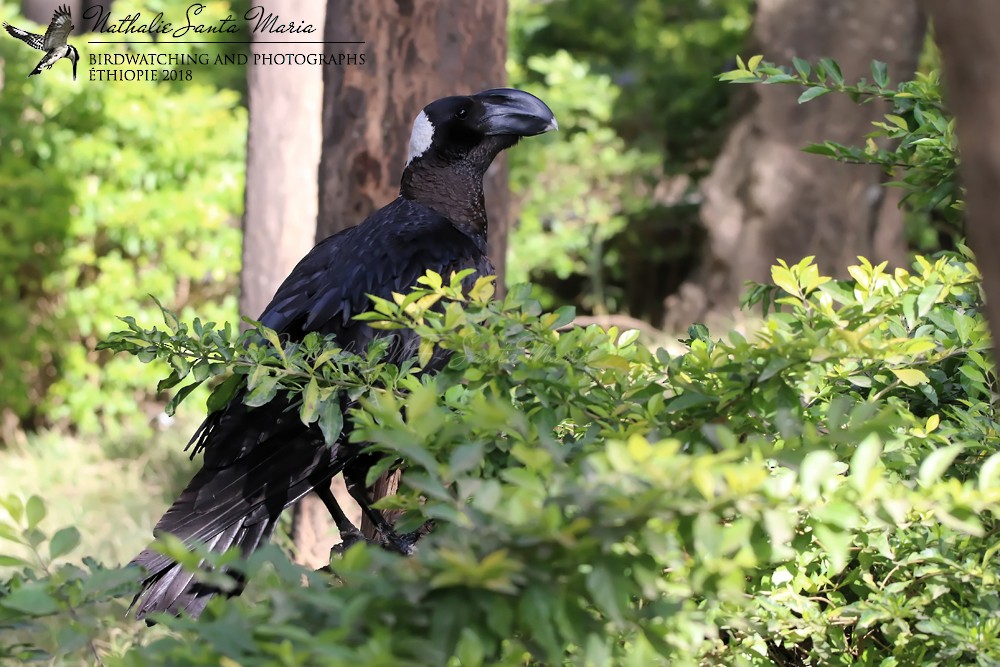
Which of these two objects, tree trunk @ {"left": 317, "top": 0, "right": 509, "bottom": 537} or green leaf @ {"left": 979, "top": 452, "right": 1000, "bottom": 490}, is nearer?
green leaf @ {"left": 979, "top": 452, "right": 1000, "bottom": 490}

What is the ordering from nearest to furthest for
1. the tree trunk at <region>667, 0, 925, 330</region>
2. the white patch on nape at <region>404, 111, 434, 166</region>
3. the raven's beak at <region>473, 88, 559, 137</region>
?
the raven's beak at <region>473, 88, 559, 137</region> → the white patch on nape at <region>404, 111, 434, 166</region> → the tree trunk at <region>667, 0, 925, 330</region>

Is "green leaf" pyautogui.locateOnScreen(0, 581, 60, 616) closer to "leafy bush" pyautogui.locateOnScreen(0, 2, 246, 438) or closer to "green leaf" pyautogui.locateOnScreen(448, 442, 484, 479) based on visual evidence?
"green leaf" pyautogui.locateOnScreen(448, 442, 484, 479)

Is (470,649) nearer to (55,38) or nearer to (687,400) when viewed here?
(687,400)

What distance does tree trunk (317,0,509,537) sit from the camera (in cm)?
454

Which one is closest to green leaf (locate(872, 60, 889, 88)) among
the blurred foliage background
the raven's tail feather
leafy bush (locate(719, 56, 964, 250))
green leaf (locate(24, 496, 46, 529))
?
leafy bush (locate(719, 56, 964, 250))

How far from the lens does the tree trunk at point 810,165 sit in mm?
8609

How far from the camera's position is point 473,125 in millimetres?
3975

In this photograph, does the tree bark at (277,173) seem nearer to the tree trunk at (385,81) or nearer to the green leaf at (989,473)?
the tree trunk at (385,81)

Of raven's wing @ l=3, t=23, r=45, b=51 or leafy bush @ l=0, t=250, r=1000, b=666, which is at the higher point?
raven's wing @ l=3, t=23, r=45, b=51

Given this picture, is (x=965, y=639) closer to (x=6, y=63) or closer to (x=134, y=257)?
(x=134, y=257)

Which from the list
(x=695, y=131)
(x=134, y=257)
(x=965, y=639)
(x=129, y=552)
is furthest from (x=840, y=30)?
(x=965, y=639)

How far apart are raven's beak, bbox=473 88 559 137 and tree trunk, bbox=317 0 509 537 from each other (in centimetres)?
67

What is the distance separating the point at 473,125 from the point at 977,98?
2.90 meters

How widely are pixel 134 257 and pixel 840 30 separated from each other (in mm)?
6101
